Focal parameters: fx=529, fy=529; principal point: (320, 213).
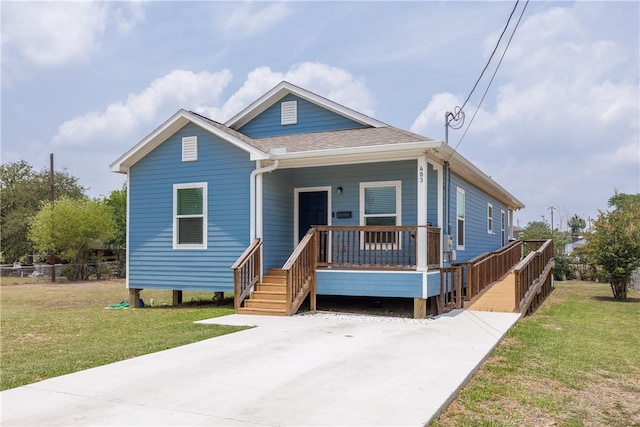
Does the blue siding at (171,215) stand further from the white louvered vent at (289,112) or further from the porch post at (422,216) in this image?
the porch post at (422,216)

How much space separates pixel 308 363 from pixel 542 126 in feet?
51.3

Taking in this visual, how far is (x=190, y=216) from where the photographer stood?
40.8ft

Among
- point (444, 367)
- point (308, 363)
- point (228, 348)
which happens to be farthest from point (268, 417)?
point (228, 348)

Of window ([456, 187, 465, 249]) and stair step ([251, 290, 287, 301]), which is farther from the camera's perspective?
window ([456, 187, 465, 249])

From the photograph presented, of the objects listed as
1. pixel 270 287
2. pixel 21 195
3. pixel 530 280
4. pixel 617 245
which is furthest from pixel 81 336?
pixel 21 195

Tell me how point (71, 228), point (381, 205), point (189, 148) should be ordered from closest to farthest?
point (381, 205)
point (189, 148)
point (71, 228)

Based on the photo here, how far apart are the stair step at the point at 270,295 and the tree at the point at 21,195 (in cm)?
3118

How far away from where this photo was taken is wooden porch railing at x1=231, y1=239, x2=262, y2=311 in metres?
10.6

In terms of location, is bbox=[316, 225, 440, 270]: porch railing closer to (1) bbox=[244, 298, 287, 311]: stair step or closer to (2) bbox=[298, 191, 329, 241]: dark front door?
(1) bbox=[244, 298, 287, 311]: stair step

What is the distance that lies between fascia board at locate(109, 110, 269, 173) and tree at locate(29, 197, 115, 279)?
16955mm

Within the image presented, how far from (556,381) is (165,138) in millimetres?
10037

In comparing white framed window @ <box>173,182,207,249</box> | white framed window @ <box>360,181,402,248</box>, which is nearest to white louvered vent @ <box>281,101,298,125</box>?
white framed window @ <box>173,182,207,249</box>

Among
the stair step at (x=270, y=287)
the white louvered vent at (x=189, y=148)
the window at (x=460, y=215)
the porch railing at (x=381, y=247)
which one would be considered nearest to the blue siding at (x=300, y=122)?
the white louvered vent at (x=189, y=148)

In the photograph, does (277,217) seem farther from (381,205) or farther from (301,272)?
(381,205)
